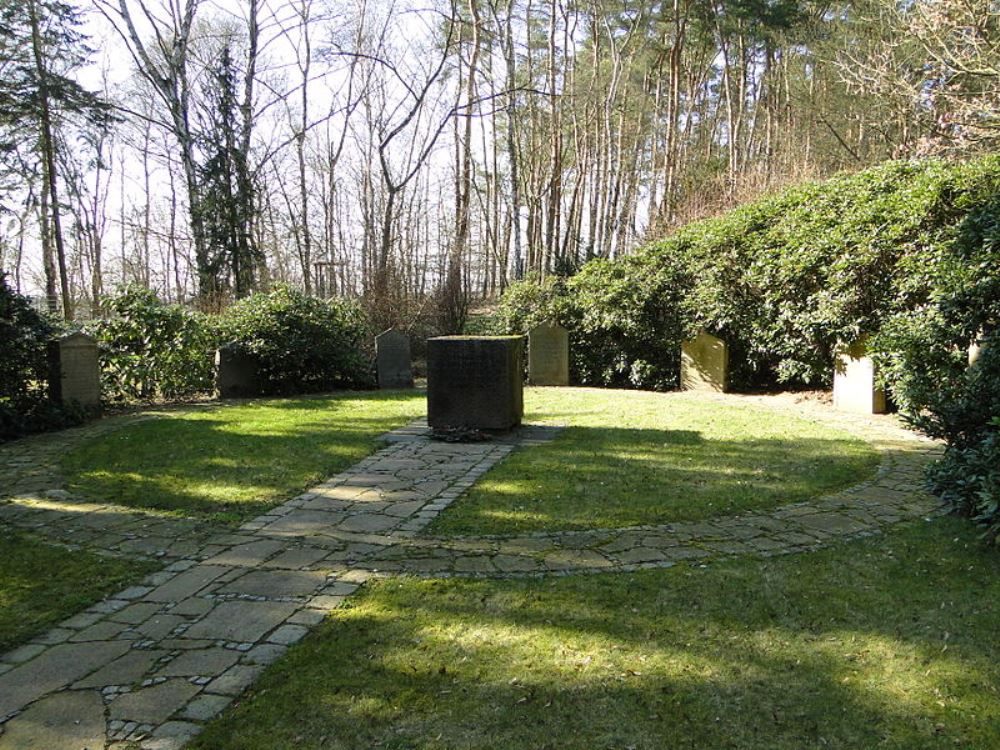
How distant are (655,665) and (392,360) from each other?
11520 millimetres

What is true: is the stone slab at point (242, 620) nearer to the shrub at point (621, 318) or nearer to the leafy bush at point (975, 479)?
the leafy bush at point (975, 479)

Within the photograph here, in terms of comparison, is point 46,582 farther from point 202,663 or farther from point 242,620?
point 202,663

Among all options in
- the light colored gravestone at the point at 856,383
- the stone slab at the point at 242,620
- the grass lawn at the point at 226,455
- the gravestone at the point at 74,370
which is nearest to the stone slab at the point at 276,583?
the stone slab at the point at 242,620

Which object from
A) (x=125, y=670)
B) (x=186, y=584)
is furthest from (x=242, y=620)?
(x=186, y=584)

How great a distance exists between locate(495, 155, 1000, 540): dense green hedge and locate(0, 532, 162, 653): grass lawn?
493cm

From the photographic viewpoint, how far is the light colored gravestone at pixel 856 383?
9016 millimetres

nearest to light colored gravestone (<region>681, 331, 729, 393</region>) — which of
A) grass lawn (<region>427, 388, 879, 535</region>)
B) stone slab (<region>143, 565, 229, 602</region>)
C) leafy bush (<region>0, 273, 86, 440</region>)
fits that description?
grass lawn (<region>427, 388, 879, 535</region>)

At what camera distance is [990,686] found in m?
2.47

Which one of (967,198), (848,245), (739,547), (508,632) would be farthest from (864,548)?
(848,245)

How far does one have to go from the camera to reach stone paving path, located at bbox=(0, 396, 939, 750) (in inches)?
94.6

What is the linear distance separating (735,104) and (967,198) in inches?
742

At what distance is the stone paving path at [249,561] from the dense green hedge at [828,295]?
39.6 inches

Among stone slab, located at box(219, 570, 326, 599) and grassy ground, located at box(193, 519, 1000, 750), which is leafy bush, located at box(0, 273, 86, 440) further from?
grassy ground, located at box(193, 519, 1000, 750)

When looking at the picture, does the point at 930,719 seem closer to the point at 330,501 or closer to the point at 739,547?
the point at 739,547
